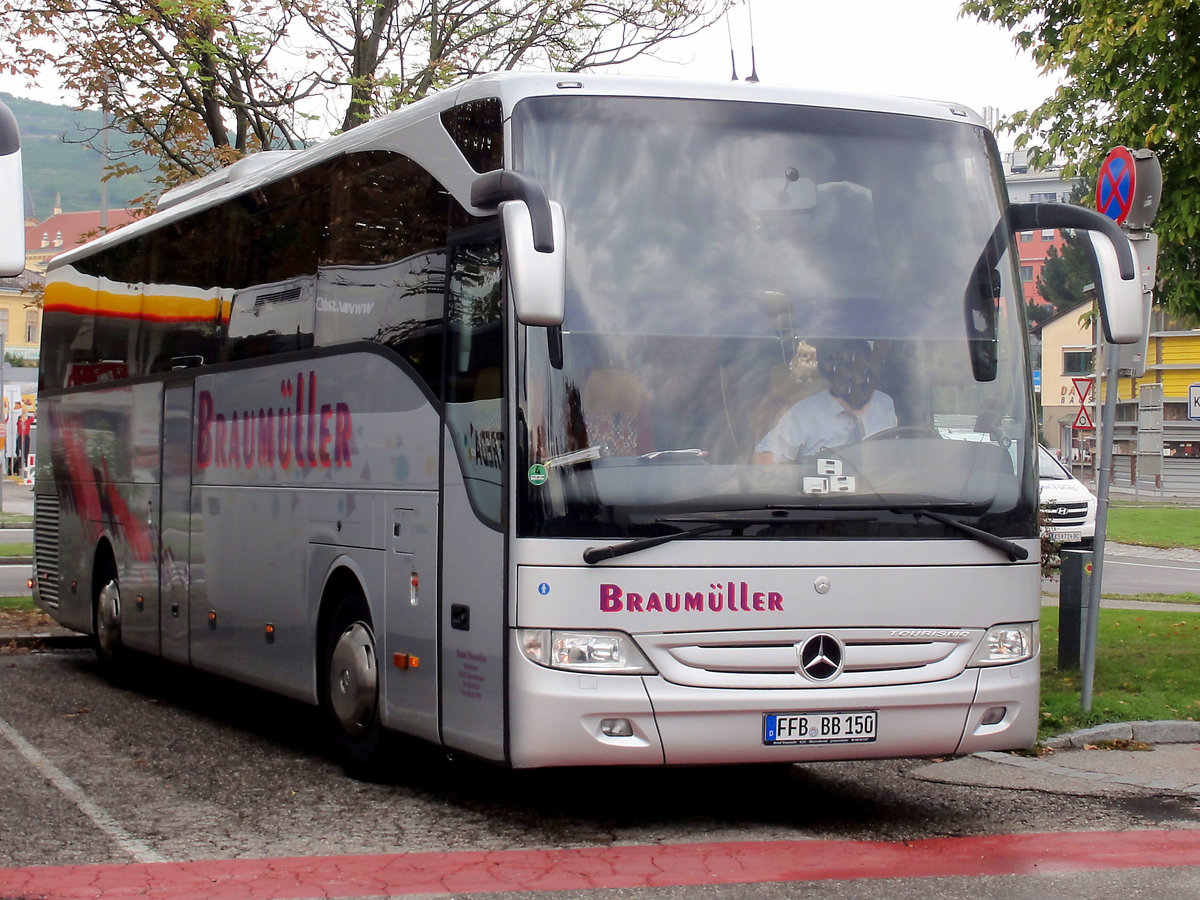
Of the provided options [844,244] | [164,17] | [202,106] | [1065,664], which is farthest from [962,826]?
[202,106]

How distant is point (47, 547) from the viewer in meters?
15.3

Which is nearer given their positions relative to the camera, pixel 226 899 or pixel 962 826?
pixel 226 899

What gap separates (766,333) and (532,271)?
1294 mm

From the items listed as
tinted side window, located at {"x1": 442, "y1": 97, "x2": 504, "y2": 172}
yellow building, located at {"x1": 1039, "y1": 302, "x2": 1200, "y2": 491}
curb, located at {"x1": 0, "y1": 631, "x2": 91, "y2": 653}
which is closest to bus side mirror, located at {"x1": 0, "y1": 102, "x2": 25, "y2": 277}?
tinted side window, located at {"x1": 442, "y1": 97, "x2": 504, "y2": 172}

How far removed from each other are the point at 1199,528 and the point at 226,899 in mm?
33996

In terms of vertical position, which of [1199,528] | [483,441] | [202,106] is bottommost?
[1199,528]

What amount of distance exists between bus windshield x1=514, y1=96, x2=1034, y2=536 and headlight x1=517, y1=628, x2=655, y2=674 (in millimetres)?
430

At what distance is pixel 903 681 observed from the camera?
755cm

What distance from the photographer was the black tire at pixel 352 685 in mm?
8820

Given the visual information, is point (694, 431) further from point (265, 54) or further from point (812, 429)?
point (265, 54)

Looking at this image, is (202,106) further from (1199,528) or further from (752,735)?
(1199,528)

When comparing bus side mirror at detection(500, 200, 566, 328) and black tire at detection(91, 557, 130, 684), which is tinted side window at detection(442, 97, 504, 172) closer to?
bus side mirror at detection(500, 200, 566, 328)

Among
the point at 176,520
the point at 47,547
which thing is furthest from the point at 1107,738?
the point at 47,547

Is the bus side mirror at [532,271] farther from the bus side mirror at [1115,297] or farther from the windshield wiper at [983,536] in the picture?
the bus side mirror at [1115,297]
